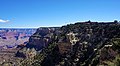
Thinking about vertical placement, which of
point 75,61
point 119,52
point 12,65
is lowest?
point 12,65

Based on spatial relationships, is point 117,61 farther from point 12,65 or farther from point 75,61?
point 12,65

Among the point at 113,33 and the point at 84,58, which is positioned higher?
the point at 113,33

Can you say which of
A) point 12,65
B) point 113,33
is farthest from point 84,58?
point 12,65

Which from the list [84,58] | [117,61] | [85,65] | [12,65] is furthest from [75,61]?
[12,65]

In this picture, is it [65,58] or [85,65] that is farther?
[65,58]

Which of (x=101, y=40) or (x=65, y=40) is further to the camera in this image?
(x=65, y=40)

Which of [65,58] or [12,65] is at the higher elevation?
[65,58]

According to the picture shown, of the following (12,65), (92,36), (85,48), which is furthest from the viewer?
(12,65)

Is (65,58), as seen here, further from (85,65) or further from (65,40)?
(85,65)

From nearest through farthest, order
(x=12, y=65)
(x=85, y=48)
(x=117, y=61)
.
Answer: (x=117, y=61)
(x=85, y=48)
(x=12, y=65)
